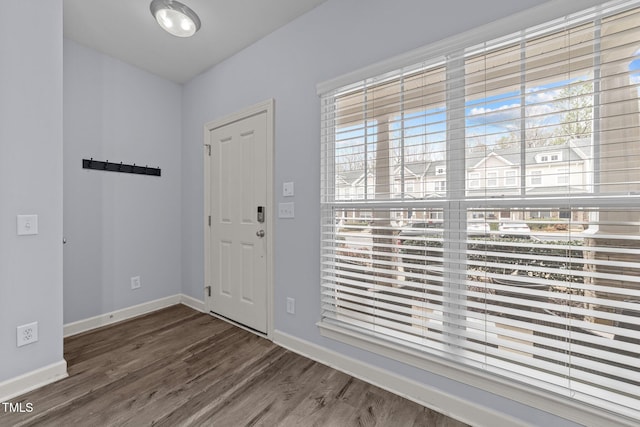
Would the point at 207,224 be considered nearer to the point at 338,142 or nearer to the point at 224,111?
the point at 224,111

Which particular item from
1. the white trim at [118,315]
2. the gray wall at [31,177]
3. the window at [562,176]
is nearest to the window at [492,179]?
the window at [562,176]

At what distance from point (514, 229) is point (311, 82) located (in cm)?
166

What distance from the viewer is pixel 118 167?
2.83m

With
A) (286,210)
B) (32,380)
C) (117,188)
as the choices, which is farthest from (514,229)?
(117,188)

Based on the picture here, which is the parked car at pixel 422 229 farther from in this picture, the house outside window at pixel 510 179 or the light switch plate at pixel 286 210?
the light switch plate at pixel 286 210

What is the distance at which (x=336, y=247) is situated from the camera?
204 centimetres

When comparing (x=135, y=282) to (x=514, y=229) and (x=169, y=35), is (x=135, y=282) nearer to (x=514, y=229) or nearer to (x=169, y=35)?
(x=169, y=35)

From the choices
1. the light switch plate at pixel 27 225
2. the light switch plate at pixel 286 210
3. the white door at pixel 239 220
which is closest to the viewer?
the light switch plate at pixel 27 225

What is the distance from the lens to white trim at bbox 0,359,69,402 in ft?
5.56

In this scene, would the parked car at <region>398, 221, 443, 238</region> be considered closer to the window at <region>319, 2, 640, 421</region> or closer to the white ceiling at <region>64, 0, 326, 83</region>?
the window at <region>319, 2, 640, 421</region>

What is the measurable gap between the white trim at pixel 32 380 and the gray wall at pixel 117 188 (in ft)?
2.65

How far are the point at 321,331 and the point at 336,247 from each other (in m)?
0.65

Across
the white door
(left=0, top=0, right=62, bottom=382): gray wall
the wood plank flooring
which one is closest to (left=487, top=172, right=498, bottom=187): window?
the wood plank flooring

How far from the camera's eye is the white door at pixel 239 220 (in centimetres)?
248
